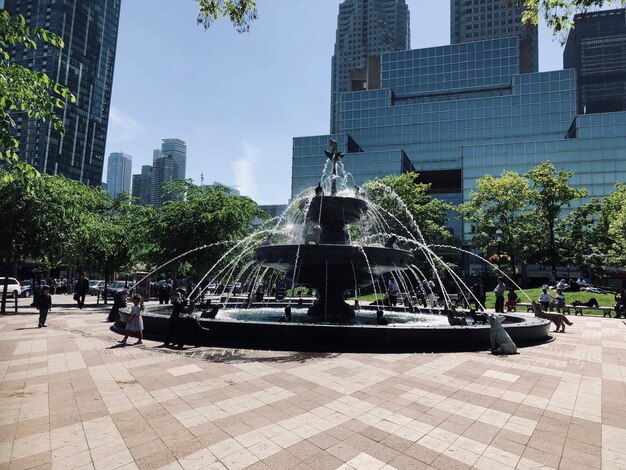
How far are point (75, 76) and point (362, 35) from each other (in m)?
115

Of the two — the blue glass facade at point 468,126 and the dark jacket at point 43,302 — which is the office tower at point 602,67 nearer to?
the blue glass facade at point 468,126

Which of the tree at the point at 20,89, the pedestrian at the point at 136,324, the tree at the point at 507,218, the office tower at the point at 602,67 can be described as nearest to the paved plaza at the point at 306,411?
the pedestrian at the point at 136,324

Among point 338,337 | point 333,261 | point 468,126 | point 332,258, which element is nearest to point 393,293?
point 333,261

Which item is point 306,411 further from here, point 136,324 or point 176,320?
point 136,324

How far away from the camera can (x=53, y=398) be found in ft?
19.8

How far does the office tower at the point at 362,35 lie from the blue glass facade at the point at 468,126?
83231 mm

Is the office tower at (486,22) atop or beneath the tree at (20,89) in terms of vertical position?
atop

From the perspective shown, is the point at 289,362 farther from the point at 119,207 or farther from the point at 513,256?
the point at 513,256

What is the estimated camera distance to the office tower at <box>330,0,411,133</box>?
17225 centimetres

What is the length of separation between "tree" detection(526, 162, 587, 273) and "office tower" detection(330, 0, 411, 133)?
141 metres

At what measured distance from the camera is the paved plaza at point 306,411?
13.7 feet

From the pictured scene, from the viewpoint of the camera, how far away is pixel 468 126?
3130 inches

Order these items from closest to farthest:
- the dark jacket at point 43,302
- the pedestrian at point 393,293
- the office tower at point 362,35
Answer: the dark jacket at point 43,302
the pedestrian at point 393,293
the office tower at point 362,35

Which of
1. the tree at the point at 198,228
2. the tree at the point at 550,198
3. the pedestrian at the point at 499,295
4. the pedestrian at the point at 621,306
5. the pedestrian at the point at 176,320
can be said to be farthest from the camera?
the tree at the point at 550,198
